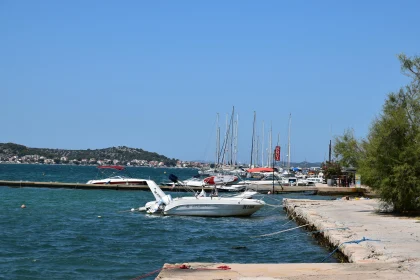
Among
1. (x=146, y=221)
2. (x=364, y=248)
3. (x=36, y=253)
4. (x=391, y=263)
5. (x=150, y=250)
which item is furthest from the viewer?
(x=146, y=221)

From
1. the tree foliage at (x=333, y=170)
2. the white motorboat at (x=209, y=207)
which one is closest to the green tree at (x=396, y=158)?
the white motorboat at (x=209, y=207)

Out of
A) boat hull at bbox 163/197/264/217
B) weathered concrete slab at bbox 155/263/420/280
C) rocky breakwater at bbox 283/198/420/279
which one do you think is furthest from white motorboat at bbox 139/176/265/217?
weathered concrete slab at bbox 155/263/420/280

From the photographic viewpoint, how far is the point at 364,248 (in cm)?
1736

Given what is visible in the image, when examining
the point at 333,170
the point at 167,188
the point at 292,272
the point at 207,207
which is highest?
the point at 333,170

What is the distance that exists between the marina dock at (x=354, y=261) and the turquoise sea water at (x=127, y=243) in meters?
1.08

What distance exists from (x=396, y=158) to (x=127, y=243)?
12.7 metres

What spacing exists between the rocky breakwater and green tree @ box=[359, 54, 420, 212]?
117cm

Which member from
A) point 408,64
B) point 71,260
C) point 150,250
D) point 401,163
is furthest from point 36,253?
point 408,64

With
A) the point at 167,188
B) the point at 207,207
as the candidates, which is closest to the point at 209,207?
the point at 207,207

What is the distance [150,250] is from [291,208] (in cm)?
1590

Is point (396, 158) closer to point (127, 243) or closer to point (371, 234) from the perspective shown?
point (371, 234)

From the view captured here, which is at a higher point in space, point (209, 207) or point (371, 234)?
point (209, 207)

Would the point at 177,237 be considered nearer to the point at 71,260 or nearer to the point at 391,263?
the point at 71,260

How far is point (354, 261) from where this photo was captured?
15.6 m
